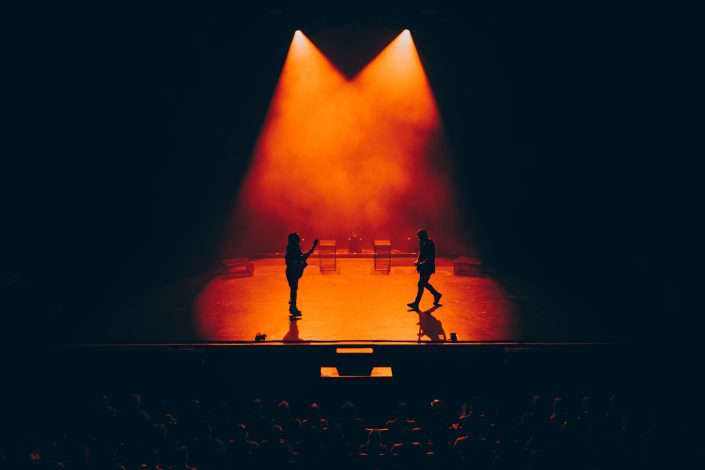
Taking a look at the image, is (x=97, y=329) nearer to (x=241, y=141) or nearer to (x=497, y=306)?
(x=497, y=306)

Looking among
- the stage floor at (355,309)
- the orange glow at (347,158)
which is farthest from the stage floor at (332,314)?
the orange glow at (347,158)

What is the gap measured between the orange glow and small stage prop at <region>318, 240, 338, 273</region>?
2.86m

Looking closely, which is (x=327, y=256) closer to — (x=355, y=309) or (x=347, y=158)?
(x=355, y=309)

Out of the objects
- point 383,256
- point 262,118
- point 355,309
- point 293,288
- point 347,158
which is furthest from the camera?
point 347,158

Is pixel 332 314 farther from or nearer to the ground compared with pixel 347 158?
nearer to the ground

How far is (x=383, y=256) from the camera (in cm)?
1266

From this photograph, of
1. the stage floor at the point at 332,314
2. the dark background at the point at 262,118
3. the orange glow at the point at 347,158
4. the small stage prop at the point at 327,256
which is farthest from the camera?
the orange glow at the point at 347,158

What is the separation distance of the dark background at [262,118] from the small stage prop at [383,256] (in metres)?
2.63

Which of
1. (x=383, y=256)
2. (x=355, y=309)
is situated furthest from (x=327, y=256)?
(x=355, y=309)

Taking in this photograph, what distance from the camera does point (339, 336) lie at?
752 cm

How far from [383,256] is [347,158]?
4.09m

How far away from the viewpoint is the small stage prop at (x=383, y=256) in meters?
12.6

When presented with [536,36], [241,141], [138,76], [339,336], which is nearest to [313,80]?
[241,141]

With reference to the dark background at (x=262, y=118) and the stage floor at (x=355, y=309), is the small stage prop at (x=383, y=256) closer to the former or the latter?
the stage floor at (x=355, y=309)
